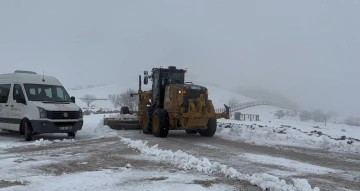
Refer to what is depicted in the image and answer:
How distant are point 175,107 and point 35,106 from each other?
527cm

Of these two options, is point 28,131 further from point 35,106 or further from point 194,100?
point 194,100

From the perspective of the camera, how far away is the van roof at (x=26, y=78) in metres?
14.3

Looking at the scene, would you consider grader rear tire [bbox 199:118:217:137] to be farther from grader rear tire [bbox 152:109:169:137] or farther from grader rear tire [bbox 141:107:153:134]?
grader rear tire [bbox 141:107:153:134]

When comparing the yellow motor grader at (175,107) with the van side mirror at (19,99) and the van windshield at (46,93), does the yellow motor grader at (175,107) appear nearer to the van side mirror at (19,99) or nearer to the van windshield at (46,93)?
the van windshield at (46,93)

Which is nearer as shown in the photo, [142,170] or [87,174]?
[87,174]

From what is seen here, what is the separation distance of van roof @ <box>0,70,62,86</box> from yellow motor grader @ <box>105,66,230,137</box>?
13.8 ft

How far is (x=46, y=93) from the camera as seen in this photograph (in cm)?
1436

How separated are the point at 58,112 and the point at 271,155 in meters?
7.57

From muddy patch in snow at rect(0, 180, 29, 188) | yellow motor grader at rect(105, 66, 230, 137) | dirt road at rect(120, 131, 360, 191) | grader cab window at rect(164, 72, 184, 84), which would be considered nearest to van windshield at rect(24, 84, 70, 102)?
yellow motor grader at rect(105, 66, 230, 137)

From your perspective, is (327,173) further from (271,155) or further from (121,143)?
(121,143)

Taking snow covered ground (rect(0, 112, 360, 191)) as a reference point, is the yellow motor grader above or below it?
above

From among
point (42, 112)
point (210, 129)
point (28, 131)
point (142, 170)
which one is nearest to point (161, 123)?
point (210, 129)

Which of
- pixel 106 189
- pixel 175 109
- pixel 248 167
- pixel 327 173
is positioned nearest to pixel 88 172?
pixel 106 189

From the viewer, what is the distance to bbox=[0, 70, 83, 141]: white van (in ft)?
42.8
